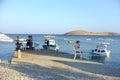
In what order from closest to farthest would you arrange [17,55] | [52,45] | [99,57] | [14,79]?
[14,79], [17,55], [99,57], [52,45]

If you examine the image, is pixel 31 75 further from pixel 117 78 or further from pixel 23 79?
pixel 117 78

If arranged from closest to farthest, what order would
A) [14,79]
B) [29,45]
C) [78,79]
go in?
[14,79]
[78,79]
[29,45]

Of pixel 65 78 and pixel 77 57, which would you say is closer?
pixel 65 78

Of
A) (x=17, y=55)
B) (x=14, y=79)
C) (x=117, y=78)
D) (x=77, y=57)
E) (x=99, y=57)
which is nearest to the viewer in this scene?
(x=14, y=79)

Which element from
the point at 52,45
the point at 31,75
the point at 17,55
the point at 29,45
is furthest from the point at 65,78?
the point at 52,45

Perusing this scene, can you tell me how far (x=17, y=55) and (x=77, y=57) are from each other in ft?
22.4

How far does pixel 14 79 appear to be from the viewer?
15.5m

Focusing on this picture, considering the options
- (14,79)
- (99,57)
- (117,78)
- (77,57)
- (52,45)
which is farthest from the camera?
(52,45)

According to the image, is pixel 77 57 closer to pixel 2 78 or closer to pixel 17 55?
pixel 17 55

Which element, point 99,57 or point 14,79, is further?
point 99,57

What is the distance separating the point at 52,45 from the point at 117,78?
113 feet

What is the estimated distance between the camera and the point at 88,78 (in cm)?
1770

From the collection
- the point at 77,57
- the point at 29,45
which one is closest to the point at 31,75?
the point at 77,57

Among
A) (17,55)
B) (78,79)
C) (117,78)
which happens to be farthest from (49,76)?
(17,55)
